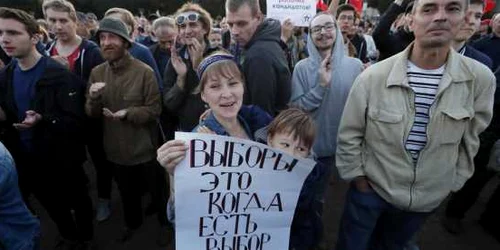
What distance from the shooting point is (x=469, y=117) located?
187 centimetres

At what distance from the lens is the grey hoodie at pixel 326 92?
2.60 meters

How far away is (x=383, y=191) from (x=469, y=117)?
61cm

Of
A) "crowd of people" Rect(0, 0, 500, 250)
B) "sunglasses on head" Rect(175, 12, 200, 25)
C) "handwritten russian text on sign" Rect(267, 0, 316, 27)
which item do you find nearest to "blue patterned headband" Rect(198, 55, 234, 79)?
"crowd of people" Rect(0, 0, 500, 250)

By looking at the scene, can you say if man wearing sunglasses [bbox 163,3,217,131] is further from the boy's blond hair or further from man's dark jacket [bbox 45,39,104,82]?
the boy's blond hair

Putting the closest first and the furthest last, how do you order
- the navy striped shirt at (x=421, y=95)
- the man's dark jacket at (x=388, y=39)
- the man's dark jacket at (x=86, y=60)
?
the navy striped shirt at (x=421, y=95) < the man's dark jacket at (x=388, y=39) < the man's dark jacket at (x=86, y=60)

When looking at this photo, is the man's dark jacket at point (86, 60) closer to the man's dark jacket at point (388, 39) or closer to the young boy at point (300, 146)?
the young boy at point (300, 146)

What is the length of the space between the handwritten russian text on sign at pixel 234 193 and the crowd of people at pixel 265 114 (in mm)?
93

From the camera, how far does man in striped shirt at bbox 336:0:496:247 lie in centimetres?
183

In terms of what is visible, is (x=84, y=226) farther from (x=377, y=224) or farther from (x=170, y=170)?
(x=377, y=224)

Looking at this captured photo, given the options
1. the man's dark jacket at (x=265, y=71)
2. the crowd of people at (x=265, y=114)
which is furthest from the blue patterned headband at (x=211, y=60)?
the man's dark jacket at (x=265, y=71)

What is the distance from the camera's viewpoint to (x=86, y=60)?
3139 mm

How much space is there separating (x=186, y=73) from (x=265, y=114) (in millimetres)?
1030

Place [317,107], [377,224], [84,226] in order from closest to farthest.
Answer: [377,224] → [317,107] → [84,226]

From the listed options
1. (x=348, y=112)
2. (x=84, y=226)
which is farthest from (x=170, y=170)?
(x=84, y=226)
